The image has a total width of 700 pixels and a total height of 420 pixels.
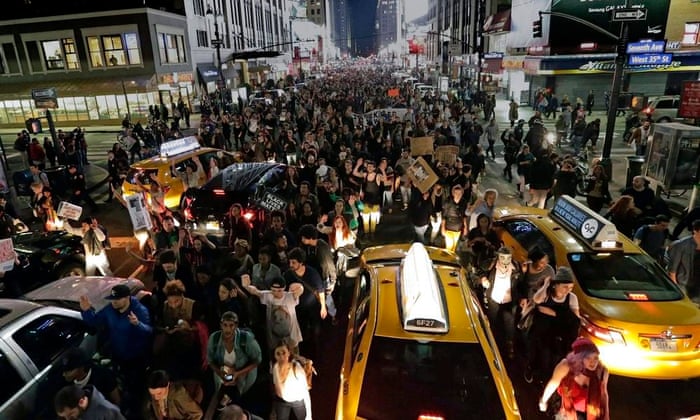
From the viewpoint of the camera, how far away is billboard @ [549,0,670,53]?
32.2 meters

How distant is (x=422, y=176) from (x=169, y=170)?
6626 mm

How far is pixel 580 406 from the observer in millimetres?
Answer: 4141

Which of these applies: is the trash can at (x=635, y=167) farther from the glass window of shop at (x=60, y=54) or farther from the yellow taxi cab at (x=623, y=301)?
the glass window of shop at (x=60, y=54)

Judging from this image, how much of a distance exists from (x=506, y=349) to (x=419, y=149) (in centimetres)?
718

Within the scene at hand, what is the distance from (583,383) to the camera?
161 inches

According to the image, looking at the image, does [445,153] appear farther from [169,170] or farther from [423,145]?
[169,170]

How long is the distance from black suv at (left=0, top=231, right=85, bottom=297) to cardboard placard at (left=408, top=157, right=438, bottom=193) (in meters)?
6.20

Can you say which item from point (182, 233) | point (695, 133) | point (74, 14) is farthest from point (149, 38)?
point (695, 133)

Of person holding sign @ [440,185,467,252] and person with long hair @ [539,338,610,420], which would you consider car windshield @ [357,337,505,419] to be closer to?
person with long hair @ [539,338,610,420]

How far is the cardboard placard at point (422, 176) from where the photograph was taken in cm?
861

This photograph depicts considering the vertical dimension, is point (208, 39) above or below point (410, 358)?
above

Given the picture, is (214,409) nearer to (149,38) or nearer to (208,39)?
(149,38)

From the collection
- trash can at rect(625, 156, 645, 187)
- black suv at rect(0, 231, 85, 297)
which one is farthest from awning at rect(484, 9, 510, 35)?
black suv at rect(0, 231, 85, 297)

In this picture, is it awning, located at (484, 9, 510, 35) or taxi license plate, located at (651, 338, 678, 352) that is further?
awning, located at (484, 9, 510, 35)
